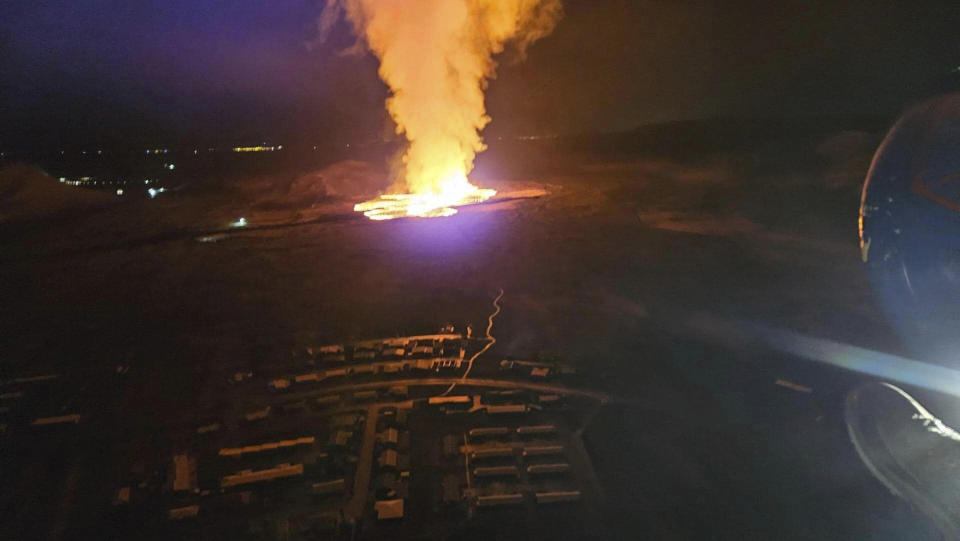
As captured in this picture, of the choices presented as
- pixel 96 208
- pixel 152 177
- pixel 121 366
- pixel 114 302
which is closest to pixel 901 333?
pixel 121 366

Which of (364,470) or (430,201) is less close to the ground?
(430,201)


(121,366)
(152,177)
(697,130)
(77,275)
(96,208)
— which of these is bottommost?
(121,366)

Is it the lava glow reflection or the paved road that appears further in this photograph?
the lava glow reflection

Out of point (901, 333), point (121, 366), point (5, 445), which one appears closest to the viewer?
point (5, 445)

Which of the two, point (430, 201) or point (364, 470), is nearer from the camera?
point (364, 470)

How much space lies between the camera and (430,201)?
14.1 m

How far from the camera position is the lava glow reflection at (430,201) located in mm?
12609

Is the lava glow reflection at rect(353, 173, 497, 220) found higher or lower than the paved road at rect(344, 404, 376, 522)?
higher

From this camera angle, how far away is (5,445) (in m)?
4.24

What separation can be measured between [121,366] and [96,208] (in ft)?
44.0

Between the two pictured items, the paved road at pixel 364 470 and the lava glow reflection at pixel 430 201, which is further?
the lava glow reflection at pixel 430 201

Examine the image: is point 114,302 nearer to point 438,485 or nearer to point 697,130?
point 438,485

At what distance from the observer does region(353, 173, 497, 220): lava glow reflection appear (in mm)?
12609

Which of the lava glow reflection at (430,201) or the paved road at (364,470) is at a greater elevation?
the lava glow reflection at (430,201)
